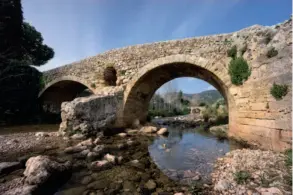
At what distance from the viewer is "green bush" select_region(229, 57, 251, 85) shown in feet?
21.7

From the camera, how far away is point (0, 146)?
5965 mm

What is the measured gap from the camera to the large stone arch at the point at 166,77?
26.0 feet

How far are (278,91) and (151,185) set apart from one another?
13.4 ft

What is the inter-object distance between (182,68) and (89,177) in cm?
748

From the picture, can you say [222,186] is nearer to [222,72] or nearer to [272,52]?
[272,52]

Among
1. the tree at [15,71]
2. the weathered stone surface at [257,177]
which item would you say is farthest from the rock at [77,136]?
the tree at [15,71]

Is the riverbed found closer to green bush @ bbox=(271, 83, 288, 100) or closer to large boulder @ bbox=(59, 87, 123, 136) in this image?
large boulder @ bbox=(59, 87, 123, 136)

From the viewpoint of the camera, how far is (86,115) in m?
8.09

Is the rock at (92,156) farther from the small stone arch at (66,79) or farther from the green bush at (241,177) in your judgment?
the small stone arch at (66,79)

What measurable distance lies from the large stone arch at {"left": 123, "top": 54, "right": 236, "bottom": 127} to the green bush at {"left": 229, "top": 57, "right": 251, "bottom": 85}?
1.21 ft

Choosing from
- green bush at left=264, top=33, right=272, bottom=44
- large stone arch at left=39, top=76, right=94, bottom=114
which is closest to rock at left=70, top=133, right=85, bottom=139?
green bush at left=264, top=33, right=272, bottom=44

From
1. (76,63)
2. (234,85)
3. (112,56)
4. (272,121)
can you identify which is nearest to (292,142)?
(272,121)

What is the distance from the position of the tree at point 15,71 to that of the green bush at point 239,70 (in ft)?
45.0

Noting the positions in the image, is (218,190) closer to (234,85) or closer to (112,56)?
(234,85)
